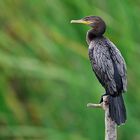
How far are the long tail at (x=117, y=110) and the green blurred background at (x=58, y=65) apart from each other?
35.1 inches

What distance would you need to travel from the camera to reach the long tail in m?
1.81

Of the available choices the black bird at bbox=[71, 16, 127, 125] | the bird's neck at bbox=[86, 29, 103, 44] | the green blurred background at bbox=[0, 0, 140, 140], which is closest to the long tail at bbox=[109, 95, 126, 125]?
the black bird at bbox=[71, 16, 127, 125]

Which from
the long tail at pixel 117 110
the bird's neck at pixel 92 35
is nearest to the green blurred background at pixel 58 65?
the bird's neck at pixel 92 35

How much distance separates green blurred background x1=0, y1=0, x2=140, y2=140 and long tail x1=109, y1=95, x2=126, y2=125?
89cm

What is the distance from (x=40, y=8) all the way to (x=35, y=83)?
0.35 meters

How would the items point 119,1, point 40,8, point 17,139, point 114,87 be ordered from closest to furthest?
1. point 114,87
2. point 119,1
3. point 40,8
4. point 17,139

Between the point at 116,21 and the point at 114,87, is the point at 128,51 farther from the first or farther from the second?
the point at 114,87

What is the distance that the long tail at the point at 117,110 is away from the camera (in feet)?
5.95

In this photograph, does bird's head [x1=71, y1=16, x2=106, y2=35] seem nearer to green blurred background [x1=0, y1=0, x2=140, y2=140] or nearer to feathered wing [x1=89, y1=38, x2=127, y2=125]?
feathered wing [x1=89, y1=38, x2=127, y2=125]

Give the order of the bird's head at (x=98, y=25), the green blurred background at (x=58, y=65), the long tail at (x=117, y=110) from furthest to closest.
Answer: the green blurred background at (x=58, y=65), the bird's head at (x=98, y=25), the long tail at (x=117, y=110)

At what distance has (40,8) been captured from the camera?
293 cm

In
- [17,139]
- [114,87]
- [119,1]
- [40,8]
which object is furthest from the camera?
[17,139]

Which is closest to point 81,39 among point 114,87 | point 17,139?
point 17,139

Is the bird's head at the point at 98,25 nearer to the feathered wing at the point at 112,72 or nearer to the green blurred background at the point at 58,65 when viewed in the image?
the feathered wing at the point at 112,72
